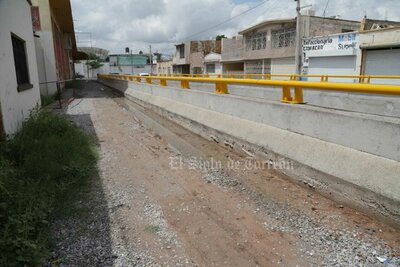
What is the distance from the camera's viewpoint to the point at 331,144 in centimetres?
399

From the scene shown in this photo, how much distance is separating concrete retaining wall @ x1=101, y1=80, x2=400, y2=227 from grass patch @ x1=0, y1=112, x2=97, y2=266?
2.99m

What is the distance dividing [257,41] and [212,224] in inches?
1519

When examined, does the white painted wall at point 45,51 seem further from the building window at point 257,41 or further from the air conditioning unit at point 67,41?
the building window at point 257,41

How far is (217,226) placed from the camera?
339 cm

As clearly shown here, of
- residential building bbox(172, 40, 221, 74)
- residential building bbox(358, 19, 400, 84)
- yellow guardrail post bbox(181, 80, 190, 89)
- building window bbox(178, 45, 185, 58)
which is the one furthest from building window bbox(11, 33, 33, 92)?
building window bbox(178, 45, 185, 58)

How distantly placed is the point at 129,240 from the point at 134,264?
406 millimetres

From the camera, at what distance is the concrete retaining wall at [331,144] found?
326 centimetres

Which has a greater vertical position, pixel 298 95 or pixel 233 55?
pixel 233 55

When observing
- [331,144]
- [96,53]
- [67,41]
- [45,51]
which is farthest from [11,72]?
[96,53]

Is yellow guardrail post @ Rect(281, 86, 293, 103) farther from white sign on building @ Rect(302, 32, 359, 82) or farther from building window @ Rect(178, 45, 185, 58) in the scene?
building window @ Rect(178, 45, 185, 58)

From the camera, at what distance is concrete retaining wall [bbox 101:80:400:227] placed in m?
3.26

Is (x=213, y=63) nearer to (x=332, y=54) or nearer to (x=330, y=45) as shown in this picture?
(x=330, y=45)

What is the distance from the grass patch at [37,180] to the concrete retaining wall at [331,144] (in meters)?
2.99

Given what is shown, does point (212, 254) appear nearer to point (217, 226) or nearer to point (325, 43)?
point (217, 226)
